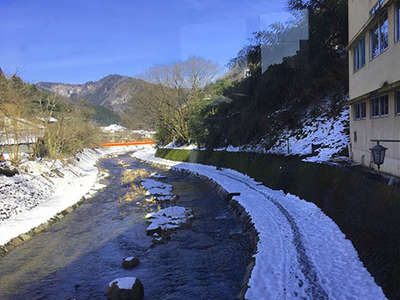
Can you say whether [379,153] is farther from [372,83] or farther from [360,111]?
[360,111]

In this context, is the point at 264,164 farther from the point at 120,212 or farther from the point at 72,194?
the point at 72,194

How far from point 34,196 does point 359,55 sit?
61.3 ft

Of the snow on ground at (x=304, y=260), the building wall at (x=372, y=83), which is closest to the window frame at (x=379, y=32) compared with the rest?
the building wall at (x=372, y=83)

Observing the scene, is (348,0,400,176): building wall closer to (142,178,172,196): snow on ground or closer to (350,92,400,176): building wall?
(350,92,400,176): building wall

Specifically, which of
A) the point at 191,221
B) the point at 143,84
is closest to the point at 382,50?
the point at 191,221

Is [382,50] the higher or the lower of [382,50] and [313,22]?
the lower

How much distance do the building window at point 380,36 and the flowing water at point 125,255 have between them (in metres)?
7.70

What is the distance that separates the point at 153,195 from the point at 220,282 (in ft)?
38.8

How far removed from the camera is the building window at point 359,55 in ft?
35.0

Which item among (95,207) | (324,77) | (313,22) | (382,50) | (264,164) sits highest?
(313,22)

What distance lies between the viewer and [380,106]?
30.0ft

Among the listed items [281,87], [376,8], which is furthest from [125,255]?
[281,87]

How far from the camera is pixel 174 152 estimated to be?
134 feet

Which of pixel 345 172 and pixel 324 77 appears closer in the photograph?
pixel 345 172
